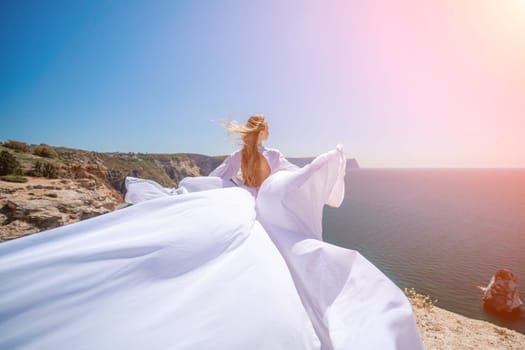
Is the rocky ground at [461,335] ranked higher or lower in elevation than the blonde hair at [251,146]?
lower

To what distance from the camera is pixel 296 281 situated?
1.58 metres

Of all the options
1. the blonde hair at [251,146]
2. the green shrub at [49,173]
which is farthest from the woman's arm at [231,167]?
the green shrub at [49,173]

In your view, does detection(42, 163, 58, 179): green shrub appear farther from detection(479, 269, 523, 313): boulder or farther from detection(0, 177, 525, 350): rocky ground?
detection(479, 269, 523, 313): boulder

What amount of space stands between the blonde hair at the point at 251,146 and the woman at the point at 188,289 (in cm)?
150

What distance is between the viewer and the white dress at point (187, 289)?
1.04 metres

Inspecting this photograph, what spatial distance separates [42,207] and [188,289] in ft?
20.6

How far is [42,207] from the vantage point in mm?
5410

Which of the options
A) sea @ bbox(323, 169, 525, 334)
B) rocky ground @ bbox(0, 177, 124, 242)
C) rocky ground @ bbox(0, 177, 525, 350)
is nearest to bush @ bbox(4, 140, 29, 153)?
rocky ground @ bbox(0, 177, 525, 350)

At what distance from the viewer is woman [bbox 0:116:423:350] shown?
1042 mm

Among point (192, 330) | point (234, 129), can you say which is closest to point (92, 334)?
point (192, 330)

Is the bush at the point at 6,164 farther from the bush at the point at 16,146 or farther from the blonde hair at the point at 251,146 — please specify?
the blonde hair at the point at 251,146

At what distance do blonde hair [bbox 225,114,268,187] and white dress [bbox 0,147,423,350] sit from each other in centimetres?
156

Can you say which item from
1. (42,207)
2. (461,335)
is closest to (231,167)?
(42,207)

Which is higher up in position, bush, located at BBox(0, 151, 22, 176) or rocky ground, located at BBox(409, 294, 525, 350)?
bush, located at BBox(0, 151, 22, 176)
